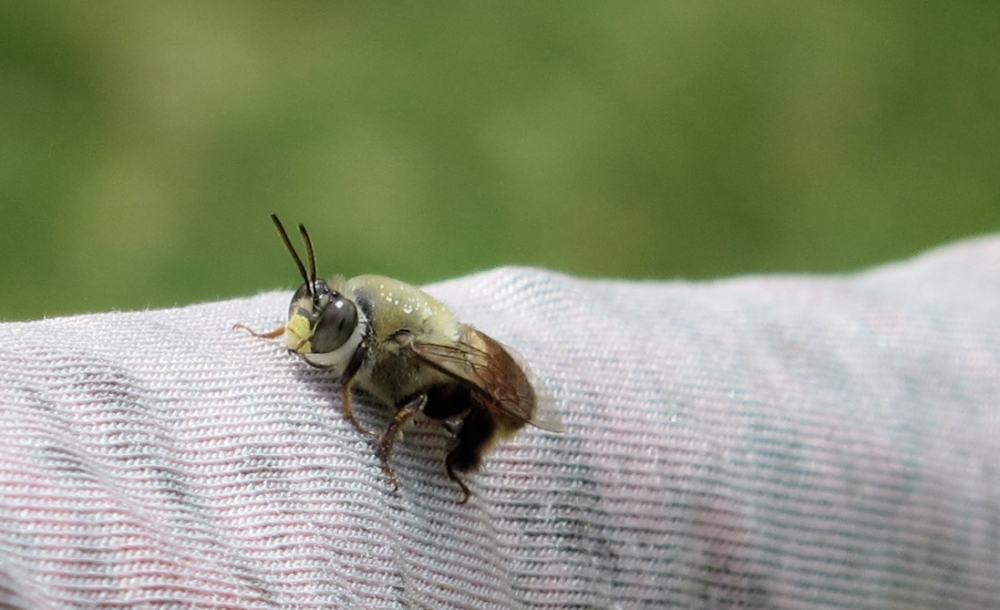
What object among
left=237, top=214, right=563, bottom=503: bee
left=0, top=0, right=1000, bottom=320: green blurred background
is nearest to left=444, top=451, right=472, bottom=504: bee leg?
left=237, top=214, right=563, bottom=503: bee

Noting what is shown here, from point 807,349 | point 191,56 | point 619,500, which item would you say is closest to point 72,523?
point 619,500

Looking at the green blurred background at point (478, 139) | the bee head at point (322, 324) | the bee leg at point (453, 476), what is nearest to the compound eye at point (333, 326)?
the bee head at point (322, 324)

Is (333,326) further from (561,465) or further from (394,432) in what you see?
(561,465)

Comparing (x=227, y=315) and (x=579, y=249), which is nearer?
(x=227, y=315)

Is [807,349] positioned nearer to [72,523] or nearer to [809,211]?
[72,523]

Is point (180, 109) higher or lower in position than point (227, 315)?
lower

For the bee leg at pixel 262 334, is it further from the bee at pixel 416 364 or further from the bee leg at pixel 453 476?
the bee leg at pixel 453 476

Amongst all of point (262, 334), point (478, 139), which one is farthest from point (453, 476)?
point (478, 139)
